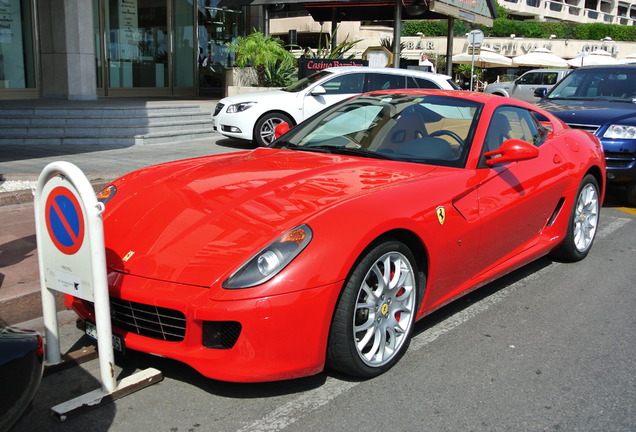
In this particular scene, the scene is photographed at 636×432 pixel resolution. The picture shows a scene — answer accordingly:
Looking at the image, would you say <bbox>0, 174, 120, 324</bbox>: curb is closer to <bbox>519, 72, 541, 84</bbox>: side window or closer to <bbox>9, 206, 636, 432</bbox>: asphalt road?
<bbox>9, 206, 636, 432</bbox>: asphalt road

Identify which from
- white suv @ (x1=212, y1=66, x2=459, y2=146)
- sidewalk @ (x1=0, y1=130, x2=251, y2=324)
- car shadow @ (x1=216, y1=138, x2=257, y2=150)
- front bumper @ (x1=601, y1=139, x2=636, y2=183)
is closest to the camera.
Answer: sidewalk @ (x1=0, y1=130, x2=251, y2=324)

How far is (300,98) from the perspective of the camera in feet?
38.9

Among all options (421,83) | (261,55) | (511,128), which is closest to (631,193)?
(511,128)

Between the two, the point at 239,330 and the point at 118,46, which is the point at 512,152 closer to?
the point at 239,330

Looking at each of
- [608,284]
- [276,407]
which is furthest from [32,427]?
[608,284]

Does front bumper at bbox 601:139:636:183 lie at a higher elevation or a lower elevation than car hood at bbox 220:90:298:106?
lower

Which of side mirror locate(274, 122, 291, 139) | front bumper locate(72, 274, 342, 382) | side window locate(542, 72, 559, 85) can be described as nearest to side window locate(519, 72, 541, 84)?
side window locate(542, 72, 559, 85)

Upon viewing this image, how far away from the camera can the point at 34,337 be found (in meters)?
2.33

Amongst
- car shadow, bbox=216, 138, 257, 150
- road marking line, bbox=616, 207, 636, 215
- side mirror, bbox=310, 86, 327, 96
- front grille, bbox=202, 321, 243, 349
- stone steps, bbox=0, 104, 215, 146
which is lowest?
road marking line, bbox=616, 207, 636, 215

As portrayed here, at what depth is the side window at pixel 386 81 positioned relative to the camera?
39.5 feet

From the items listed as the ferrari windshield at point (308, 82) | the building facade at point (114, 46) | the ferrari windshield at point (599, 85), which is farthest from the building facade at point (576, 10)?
the ferrari windshield at point (599, 85)

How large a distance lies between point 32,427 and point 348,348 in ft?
4.86

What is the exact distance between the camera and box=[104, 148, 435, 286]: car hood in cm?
309

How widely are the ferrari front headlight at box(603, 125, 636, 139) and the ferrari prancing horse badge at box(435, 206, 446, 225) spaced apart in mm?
5271
